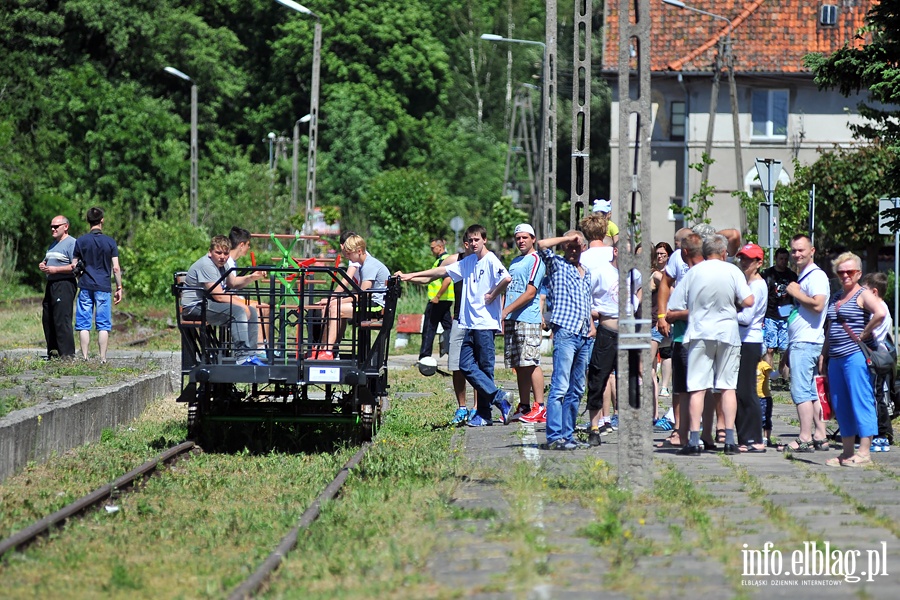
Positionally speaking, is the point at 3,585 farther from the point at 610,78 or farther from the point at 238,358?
the point at 610,78

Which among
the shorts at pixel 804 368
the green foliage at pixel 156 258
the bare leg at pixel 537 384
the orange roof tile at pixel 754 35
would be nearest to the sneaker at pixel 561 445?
the shorts at pixel 804 368

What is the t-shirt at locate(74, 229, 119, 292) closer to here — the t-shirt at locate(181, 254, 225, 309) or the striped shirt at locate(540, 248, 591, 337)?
the t-shirt at locate(181, 254, 225, 309)

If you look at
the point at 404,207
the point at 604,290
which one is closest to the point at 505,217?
the point at 404,207

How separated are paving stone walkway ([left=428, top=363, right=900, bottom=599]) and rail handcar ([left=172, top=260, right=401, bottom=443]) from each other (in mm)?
1696

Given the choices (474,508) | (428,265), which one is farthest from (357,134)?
(474,508)

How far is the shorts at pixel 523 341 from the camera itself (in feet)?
45.1

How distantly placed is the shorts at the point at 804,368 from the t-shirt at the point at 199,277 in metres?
5.12

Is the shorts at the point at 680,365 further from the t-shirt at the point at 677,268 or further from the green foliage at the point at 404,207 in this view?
the green foliage at the point at 404,207

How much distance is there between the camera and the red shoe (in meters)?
14.2

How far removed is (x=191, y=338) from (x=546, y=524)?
5156 millimetres

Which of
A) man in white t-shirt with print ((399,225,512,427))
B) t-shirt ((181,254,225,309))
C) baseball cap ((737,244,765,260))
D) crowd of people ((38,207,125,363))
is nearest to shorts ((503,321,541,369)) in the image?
man in white t-shirt with print ((399,225,512,427))

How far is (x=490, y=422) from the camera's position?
14.3 m

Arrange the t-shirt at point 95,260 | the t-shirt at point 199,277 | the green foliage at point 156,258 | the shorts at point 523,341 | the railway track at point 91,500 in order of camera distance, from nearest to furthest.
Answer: the railway track at point 91,500 → the t-shirt at point 199,277 → the shorts at point 523,341 → the t-shirt at point 95,260 → the green foliage at point 156,258

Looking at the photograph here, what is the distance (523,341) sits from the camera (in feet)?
45.2
